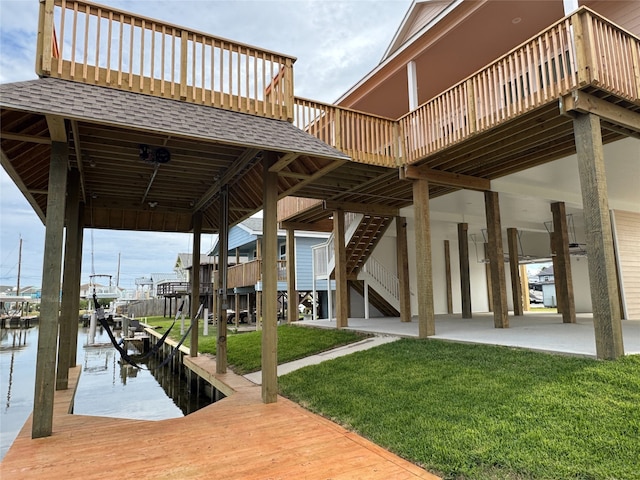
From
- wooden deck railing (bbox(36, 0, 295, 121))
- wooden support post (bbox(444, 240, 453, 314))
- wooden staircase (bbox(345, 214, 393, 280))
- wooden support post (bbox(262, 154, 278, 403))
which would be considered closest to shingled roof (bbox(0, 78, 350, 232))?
wooden deck railing (bbox(36, 0, 295, 121))

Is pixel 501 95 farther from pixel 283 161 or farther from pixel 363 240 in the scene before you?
pixel 363 240

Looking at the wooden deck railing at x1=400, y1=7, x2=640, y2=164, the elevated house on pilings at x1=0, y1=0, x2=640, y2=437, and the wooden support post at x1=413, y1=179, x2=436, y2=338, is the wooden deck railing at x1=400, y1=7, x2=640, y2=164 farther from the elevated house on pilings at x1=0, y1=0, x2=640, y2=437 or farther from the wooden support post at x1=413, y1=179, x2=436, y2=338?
the wooden support post at x1=413, y1=179, x2=436, y2=338

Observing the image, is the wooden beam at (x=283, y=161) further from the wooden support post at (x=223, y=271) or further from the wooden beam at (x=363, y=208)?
the wooden beam at (x=363, y=208)

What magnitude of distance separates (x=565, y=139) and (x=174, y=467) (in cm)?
731

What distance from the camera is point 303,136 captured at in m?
4.96

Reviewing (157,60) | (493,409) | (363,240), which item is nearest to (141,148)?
(157,60)

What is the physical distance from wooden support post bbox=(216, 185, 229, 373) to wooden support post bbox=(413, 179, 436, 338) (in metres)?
3.46

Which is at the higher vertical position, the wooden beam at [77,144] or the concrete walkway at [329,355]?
the wooden beam at [77,144]

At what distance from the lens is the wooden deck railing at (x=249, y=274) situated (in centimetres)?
1658

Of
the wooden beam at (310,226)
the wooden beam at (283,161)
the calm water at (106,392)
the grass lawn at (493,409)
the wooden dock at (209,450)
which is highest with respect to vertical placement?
the wooden beam at (310,226)

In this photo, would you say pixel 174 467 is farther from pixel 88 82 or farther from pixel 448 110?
pixel 448 110

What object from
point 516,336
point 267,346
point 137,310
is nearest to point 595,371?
point 516,336

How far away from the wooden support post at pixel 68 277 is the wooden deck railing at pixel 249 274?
10443 millimetres

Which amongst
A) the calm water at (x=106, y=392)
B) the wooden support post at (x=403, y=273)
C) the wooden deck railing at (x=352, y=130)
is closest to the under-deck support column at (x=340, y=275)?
the wooden support post at (x=403, y=273)
